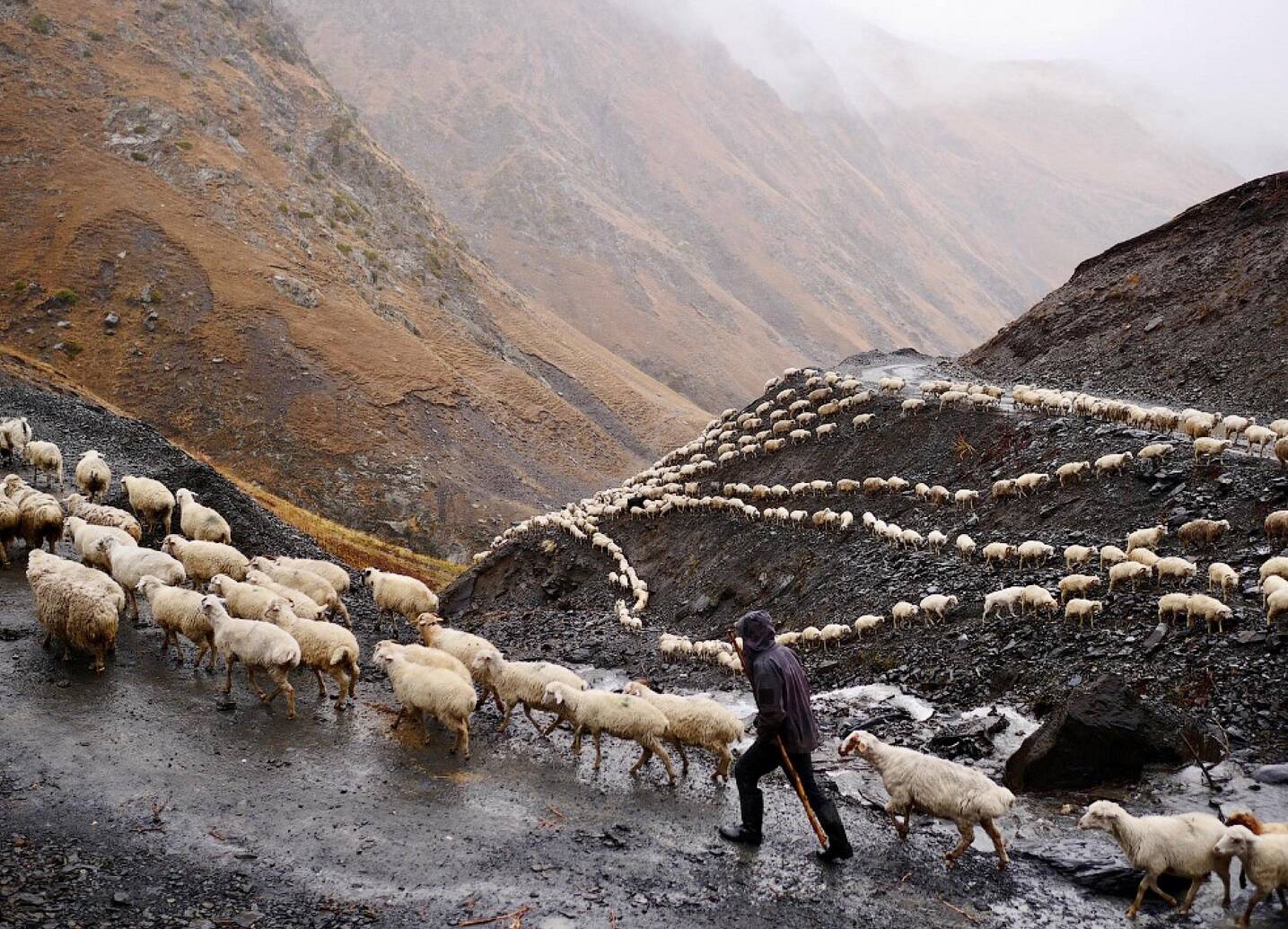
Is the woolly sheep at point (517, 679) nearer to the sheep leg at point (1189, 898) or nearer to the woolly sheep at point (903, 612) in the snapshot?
the woolly sheep at point (903, 612)

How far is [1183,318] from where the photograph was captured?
30.0 meters

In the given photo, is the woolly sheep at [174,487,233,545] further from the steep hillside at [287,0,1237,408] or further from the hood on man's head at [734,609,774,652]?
the steep hillside at [287,0,1237,408]

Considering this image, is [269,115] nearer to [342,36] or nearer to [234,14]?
[234,14]

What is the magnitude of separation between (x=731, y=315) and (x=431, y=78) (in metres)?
61.6

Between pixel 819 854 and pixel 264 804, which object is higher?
pixel 819 854

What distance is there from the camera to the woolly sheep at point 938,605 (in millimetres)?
14758

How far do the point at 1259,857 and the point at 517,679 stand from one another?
7.81m

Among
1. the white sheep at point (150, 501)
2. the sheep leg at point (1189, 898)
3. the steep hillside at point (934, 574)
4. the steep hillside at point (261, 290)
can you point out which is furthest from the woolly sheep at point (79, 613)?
the steep hillside at point (261, 290)

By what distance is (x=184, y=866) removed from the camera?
25.7ft

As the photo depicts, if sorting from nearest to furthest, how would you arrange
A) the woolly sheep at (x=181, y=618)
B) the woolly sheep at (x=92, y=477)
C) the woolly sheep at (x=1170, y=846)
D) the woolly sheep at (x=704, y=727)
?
the woolly sheep at (x=1170, y=846) < the woolly sheep at (x=704, y=727) < the woolly sheep at (x=181, y=618) < the woolly sheep at (x=92, y=477)

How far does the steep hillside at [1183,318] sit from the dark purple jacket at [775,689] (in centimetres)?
2051

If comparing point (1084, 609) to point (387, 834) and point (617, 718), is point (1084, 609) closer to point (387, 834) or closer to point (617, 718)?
point (617, 718)

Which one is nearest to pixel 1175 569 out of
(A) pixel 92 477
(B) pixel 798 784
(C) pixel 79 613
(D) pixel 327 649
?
(B) pixel 798 784

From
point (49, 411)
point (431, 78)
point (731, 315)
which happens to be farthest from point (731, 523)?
point (431, 78)
